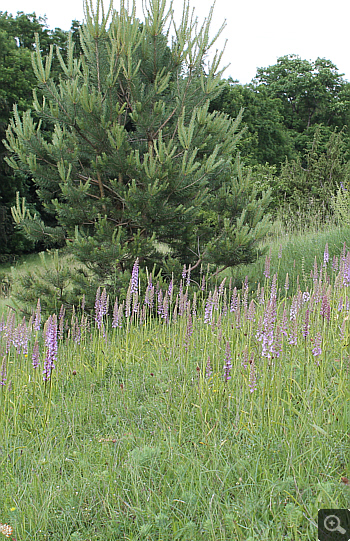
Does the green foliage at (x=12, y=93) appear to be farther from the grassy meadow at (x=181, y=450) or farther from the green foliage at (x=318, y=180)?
the grassy meadow at (x=181, y=450)

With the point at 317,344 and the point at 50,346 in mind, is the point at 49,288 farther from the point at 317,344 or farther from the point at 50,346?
the point at 317,344

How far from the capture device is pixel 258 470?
7.63ft

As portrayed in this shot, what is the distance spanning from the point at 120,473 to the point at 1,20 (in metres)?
22.9

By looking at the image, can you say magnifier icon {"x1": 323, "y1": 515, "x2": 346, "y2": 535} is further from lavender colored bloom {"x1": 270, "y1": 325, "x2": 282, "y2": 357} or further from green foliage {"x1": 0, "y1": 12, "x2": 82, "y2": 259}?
green foliage {"x1": 0, "y1": 12, "x2": 82, "y2": 259}

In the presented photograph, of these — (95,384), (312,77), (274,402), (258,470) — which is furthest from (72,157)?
(312,77)

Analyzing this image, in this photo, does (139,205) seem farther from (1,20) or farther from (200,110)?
(1,20)

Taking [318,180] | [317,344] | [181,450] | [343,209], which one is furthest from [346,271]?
[318,180]

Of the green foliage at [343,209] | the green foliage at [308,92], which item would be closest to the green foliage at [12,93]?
the green foliage at [343,209]

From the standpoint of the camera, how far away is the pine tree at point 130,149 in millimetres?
5359

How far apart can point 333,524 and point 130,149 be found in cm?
466

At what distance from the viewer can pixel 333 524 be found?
6.25 feet

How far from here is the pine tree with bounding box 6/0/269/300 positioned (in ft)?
17.6

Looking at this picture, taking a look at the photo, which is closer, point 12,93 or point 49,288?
point 49,288

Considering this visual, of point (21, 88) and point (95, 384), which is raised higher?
point (21, 88)
